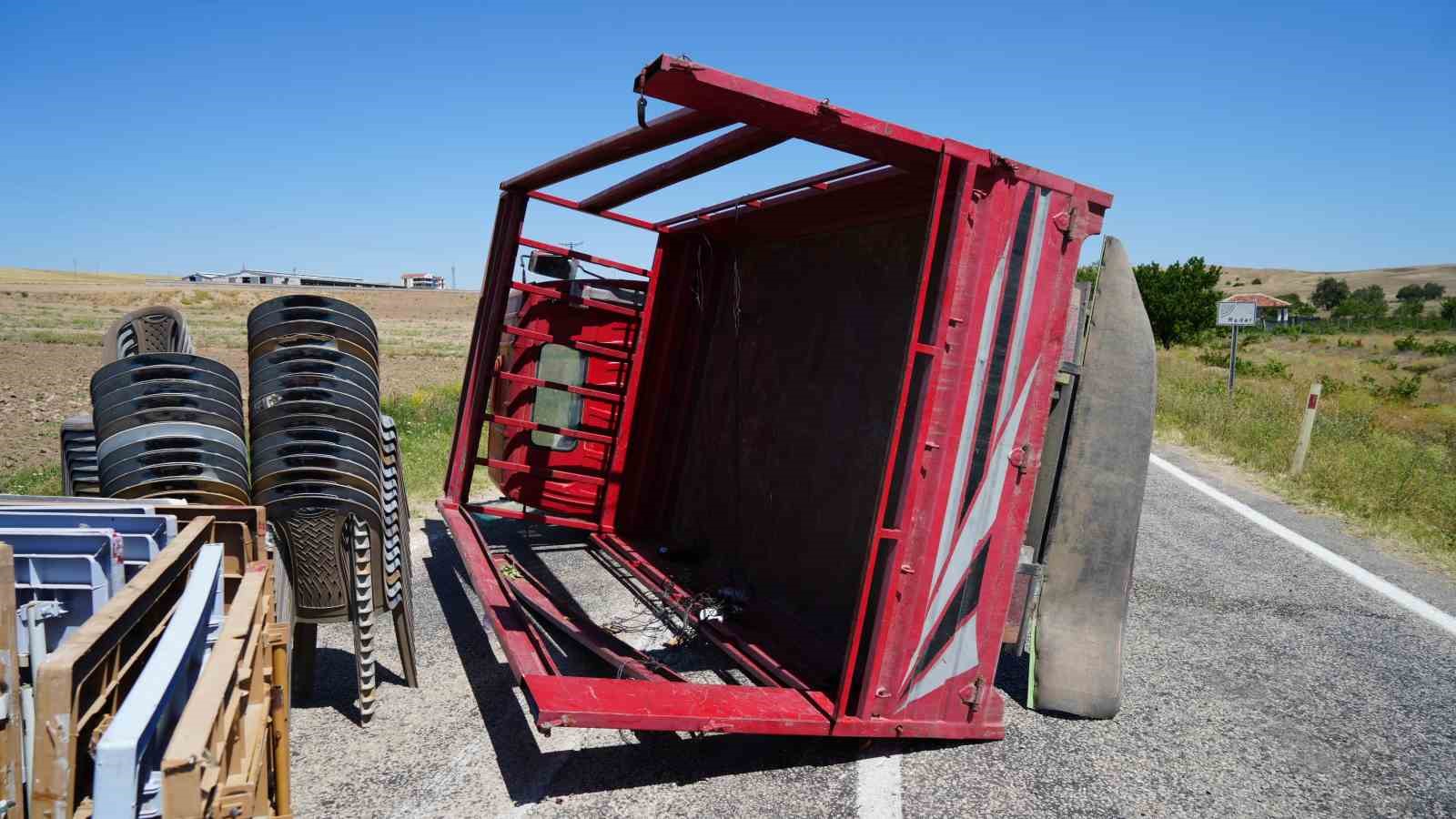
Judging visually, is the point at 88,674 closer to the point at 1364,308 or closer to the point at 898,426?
the point at 898,426

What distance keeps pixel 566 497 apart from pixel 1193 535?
5.81 meters

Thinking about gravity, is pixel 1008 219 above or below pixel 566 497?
above

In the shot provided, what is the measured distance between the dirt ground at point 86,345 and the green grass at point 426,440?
4.70m

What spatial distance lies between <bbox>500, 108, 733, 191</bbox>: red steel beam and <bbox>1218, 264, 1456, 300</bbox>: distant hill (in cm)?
11733

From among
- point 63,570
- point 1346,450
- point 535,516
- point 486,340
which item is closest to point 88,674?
point 63,570

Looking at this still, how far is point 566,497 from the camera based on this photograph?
7488 mm

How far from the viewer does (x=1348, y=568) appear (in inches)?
289

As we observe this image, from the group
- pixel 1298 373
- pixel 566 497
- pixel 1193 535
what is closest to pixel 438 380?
pixel 566 497

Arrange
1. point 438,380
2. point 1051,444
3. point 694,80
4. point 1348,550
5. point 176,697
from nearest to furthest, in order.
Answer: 1. point 176,697
2. point 694,80
3. point 1051,444
4. point 1348,550
5. point 438,380

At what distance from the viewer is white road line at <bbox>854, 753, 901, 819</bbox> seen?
3.55 metres

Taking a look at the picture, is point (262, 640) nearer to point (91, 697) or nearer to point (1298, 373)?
point (91, 697)

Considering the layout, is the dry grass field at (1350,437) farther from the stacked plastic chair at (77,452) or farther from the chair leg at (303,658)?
the stacked plastic chair at (77,452)

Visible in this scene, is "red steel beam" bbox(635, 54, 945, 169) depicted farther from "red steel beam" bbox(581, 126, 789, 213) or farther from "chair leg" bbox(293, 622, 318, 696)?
"chair leg" bbox(293, 622, 318, 696)

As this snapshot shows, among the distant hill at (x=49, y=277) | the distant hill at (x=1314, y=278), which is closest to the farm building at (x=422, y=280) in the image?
the distant hill at (x=49, y=277)
